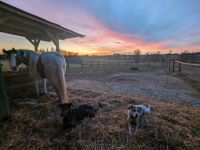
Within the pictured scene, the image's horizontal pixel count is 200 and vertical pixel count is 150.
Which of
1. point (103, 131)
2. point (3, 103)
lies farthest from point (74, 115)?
point (3, 103)

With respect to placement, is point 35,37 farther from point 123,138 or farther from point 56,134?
point 123,138

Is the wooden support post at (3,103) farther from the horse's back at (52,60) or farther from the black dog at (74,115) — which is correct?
the black dog at (74,115)

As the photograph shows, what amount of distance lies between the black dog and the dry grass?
0.12m

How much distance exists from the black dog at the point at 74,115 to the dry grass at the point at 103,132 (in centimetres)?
12

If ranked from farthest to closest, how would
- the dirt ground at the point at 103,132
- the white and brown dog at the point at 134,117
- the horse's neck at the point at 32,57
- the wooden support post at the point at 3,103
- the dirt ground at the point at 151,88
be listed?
1. the dirt ground at the point at 151,88
2. the horse's neck at the point at 32,57
3. the wooden support post at the point at 3,103
4. the white and brown dog at the point at 134,117
5. the dirt ground at the point at 103,132

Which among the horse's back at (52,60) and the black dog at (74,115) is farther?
the horse's back at (52,60)

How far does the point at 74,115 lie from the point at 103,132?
2.25 feet

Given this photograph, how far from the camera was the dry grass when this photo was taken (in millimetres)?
1878

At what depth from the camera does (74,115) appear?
245 cm

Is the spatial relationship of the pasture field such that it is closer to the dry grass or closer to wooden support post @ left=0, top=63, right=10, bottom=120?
the dry grass

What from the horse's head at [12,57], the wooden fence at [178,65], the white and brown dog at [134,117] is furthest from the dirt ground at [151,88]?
the horse's head at [12,57]

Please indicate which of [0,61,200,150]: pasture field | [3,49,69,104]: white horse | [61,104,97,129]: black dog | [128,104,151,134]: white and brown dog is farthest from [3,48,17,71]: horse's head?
[128,104,151,134]: white and brown dog

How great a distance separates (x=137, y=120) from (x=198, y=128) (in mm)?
1221

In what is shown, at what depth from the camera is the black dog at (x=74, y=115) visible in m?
2.29
